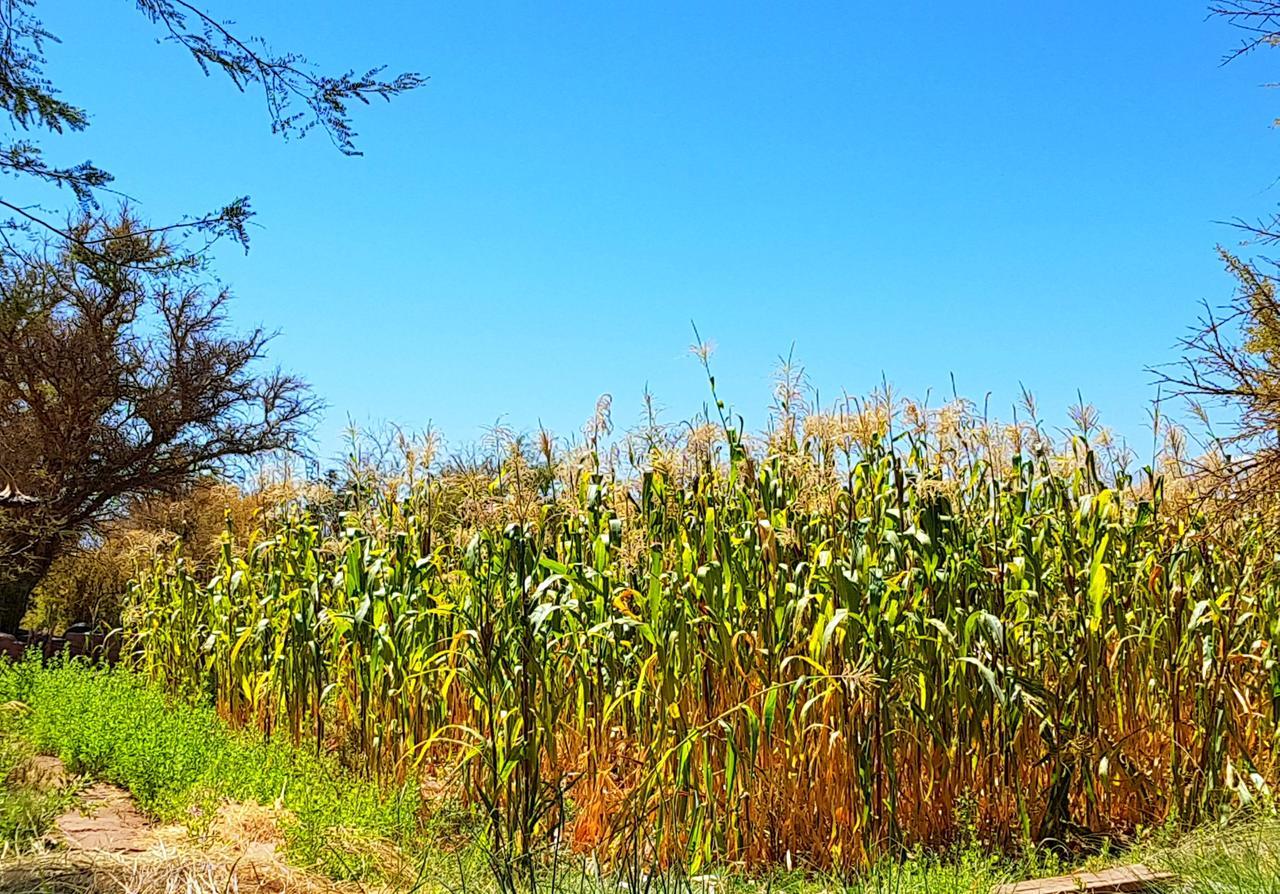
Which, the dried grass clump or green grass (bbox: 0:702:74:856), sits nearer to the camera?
the dried grass clump

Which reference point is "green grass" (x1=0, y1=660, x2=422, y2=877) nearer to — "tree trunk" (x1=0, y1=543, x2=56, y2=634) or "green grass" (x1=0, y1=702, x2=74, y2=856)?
"green grass" (x1=0, y1=702, x2=74, y2=856)

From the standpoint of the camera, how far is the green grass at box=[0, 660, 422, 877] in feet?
12.1

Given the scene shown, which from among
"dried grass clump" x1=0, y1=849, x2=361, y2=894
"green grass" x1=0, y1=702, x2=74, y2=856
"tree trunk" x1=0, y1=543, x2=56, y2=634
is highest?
"tree trunk" x1=0, y1=543, x2=56, y2=634

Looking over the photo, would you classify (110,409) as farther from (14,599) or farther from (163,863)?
(163,863)

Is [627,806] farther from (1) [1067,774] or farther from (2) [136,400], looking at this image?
(2) [136,400]

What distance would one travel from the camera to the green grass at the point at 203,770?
3.70 m

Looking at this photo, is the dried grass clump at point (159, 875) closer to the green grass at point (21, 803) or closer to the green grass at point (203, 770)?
the green grass at point (203, 770)

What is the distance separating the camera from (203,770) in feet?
16.1

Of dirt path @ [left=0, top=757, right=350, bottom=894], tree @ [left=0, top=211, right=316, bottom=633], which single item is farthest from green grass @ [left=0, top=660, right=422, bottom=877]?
tree @ [left=0, top=211, right=316, bottom=633]

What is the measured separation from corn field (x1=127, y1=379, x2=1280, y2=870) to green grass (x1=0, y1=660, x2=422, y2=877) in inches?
13.4

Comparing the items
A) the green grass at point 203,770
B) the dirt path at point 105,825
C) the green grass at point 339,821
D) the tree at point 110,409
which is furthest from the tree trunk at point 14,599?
the dirt path at point 105,825

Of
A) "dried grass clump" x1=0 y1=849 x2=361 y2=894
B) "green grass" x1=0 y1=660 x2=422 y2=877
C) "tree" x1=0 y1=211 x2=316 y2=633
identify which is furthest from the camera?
"tree" x1=0 y1=211 x2=316 y2=633

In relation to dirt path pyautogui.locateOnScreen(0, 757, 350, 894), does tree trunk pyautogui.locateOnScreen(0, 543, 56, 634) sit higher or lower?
higher

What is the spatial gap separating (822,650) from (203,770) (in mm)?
3045
